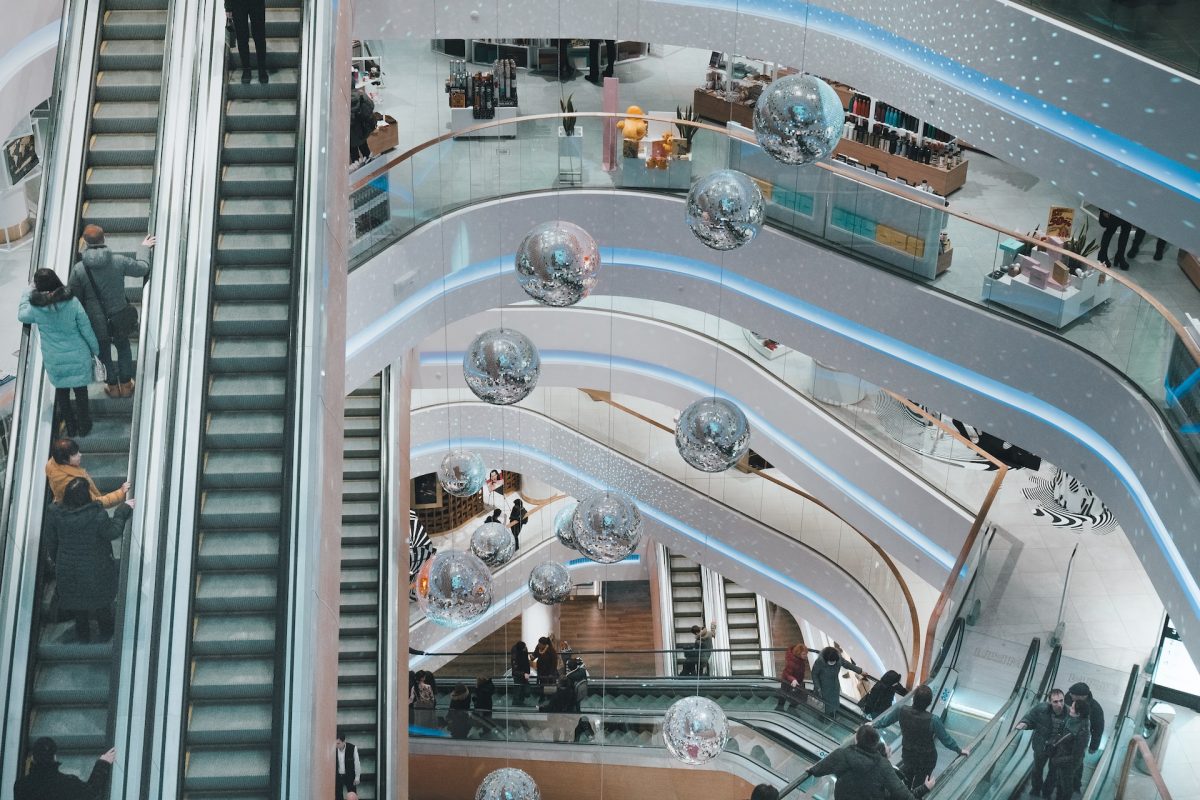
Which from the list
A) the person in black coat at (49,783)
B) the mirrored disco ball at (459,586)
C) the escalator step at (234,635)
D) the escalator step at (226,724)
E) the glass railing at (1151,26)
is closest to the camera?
the person in black coat at (49,783)

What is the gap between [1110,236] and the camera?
14.7 m

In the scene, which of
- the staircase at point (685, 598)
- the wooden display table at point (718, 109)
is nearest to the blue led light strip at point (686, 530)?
the staircase at point (685, 598)

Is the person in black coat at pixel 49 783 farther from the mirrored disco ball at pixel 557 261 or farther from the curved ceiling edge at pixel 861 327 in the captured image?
the curved ceiling edge at pixel 861 327

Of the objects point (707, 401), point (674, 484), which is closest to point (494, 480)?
point (674, 484)

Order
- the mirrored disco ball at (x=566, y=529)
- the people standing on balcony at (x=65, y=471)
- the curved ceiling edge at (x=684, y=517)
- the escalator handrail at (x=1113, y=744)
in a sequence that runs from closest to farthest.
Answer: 1. the people standing on balcony at (x=65, y=471)
2. the escalator handrail at (x=1113, y=744)
3. the mirrored disco ball at (x=566, y=529)
4. the curved ceiling edge at (x=684, y=517)

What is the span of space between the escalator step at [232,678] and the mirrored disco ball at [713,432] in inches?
147

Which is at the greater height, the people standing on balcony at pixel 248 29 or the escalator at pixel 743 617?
the people standing on balcony at pixel 248 29

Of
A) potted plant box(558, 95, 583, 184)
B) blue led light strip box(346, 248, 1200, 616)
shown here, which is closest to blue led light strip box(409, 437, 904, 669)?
blue led light strip box(346, 248, 1200, 616)

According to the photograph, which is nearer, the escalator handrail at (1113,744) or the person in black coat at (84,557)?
the person in black coat at (84,557)

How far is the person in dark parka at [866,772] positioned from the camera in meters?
9.33


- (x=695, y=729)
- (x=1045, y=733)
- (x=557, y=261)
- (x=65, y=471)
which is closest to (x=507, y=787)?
(x=695, y=729)

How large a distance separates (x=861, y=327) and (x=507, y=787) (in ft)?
20.5

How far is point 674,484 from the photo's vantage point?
1923cm

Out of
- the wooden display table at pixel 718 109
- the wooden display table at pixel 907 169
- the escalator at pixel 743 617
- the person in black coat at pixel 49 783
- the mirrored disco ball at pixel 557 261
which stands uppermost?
the wooden display table at pixel 718 109
